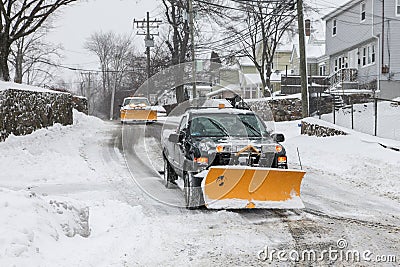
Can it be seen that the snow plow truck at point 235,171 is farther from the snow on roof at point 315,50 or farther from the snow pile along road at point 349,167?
the snow on roof at point 315,50

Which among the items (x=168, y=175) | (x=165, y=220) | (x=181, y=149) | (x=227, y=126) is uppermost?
(x=227, y=126)

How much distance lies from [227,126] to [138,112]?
20.5m

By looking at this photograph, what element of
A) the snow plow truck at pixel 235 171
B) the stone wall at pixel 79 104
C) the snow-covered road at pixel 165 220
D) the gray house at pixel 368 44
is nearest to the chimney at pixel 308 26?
the gray house at pixel 368 44

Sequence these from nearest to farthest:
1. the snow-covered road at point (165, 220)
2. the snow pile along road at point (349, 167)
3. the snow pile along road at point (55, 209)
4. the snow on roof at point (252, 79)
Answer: the snow pile along road at point (55, 209) < the snow-covered road at point (165, 220) < the snow pile along road at point (349, 167) < the snow on roof at point (252, 79)

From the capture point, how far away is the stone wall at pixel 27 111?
14.0 metres

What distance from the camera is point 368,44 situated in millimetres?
33500

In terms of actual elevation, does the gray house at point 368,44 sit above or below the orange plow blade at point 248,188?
above

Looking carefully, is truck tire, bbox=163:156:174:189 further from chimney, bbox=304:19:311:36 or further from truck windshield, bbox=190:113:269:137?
chimney, bbox=304:19:311:36

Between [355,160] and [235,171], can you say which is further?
[355,160]

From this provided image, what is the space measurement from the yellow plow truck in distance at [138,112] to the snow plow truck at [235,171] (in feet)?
66.7

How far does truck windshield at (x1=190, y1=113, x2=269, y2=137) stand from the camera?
29.8 ft

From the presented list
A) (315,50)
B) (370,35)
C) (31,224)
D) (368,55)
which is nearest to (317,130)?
(370,35)

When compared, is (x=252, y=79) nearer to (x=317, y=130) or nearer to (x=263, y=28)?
(x=263, y=28)

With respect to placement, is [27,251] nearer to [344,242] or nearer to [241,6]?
[344,242]
